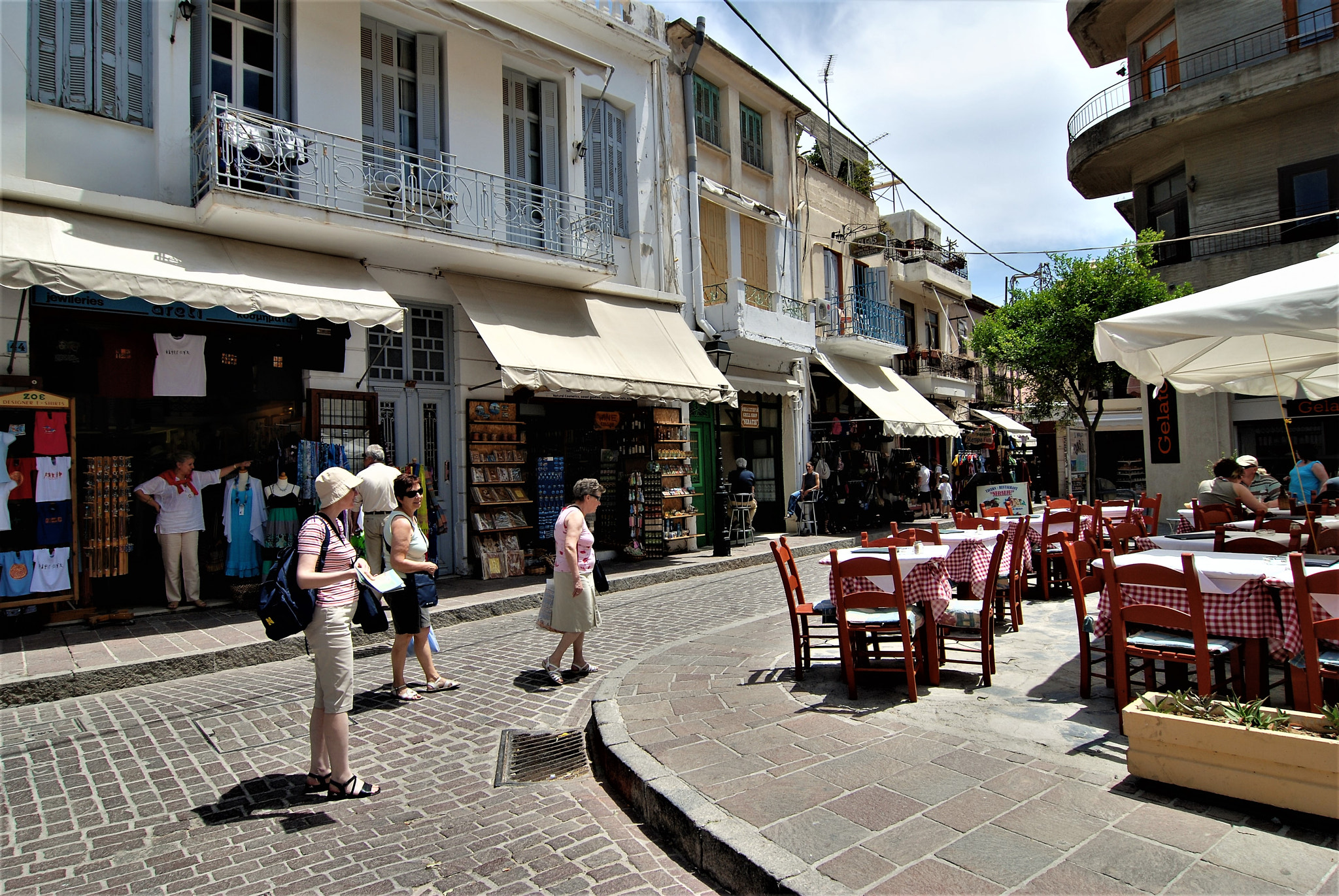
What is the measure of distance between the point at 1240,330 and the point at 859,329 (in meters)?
15.7

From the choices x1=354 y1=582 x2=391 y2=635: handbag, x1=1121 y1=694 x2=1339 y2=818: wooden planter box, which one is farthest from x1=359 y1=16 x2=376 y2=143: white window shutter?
x1=1121 y1=694 x2=1339 y2=818: wooden planter box

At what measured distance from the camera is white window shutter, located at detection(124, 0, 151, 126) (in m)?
8.68

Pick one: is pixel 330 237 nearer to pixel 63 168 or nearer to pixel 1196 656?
pixel 63 168

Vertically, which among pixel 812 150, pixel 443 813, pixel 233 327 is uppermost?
pixel 812 150

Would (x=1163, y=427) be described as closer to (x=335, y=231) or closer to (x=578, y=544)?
(x=578, y=544)

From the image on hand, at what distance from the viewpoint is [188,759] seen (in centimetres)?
464

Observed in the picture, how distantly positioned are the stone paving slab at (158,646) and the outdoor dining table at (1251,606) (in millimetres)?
7070

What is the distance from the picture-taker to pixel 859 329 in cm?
1986

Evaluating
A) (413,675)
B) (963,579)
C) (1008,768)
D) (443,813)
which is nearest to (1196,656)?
(1008,768)

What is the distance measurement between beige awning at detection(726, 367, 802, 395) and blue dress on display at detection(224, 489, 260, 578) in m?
9.57

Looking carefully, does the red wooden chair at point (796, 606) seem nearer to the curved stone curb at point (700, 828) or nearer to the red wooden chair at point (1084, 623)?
the curved stone curb at point (700, 828)

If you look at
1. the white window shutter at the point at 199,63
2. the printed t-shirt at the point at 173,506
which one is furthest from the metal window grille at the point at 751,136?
the printed t-shirt at the point at 173,506

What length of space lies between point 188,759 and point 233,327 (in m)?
6.11

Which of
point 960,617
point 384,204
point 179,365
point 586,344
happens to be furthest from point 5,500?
point 960,617
